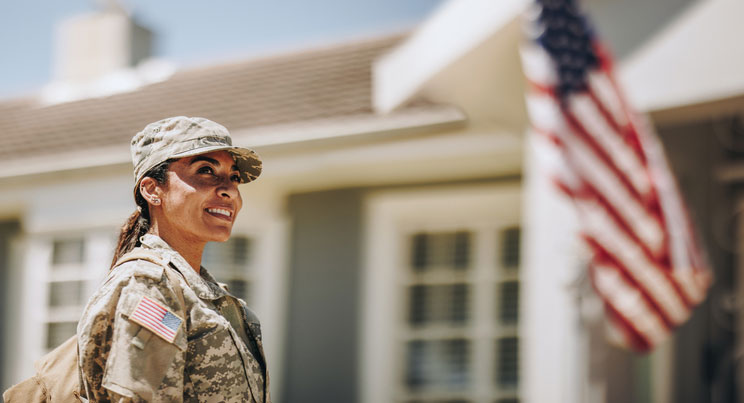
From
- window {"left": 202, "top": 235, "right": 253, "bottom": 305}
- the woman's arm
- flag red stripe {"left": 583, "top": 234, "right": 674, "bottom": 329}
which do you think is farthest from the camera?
window {"left": 202, "top": 235, "right": 253, "bottom": 305}

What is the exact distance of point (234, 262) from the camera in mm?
8547

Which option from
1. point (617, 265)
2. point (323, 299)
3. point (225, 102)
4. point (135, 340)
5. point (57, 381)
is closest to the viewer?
point (135, 340)

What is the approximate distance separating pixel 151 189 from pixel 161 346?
1.28 feet

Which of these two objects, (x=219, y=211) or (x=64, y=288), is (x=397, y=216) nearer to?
(x=64, y=288)

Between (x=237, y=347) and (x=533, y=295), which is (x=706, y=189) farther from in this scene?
(x=237, y=347)

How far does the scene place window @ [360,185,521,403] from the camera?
25.5 feet

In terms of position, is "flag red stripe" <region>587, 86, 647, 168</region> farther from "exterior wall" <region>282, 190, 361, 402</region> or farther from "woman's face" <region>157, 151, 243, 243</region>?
"exterior wall" <region>282, 190, 361, 402</region>

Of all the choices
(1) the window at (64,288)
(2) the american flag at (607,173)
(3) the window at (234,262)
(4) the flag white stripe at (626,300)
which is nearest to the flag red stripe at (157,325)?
(2) the american flag at (607,173)

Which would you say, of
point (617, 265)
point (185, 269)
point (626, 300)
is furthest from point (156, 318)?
point (626, 300)

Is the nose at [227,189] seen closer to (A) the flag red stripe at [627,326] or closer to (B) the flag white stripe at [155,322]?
(B) the flag white stripe at [155,322]

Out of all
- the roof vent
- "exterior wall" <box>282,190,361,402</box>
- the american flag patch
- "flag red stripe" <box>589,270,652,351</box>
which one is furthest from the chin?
the roof vent

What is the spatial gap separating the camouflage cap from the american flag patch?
33 centimetres

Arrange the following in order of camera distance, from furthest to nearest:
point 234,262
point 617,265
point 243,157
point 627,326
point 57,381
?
1. point 234,262
2. point 627,326
3. point 617,265
4. point 243,157
5. point 57,381

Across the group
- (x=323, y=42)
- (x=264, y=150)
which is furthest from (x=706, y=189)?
(x=323, y=42)
